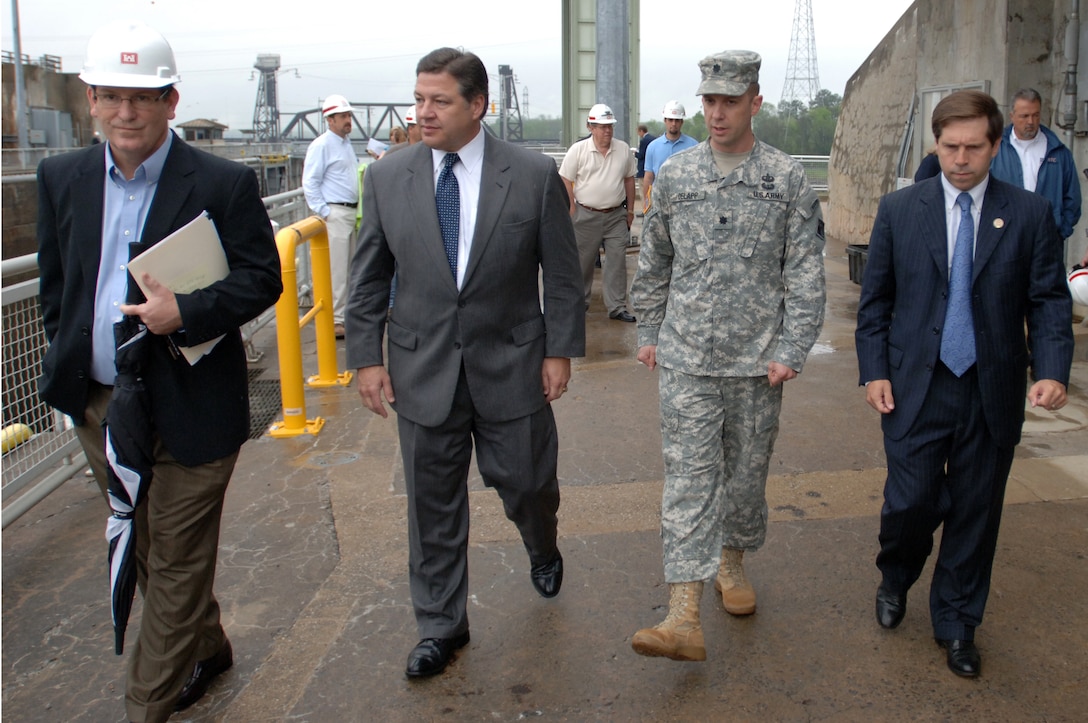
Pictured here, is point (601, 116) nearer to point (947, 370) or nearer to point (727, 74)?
point (727, 74)

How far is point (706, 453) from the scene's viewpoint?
3502 mm

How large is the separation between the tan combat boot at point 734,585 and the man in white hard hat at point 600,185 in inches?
205

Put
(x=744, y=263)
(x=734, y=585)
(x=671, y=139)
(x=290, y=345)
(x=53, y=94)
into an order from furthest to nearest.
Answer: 1. (x=53, y=94)
2. (x=671, y=139)
3. (x=290, y=345)
4. (x=734, y=585)
5. (x=744, y=263)

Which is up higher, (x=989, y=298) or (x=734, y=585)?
(x=989, y=298)

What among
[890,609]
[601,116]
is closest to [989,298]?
[890,609]

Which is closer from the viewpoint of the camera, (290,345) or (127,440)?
(127,440)

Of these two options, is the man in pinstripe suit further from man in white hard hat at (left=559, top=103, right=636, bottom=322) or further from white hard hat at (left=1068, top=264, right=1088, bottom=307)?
man in white hard hat at (left=559, top=103, right=636, bottom=322)

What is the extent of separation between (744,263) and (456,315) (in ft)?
3.17

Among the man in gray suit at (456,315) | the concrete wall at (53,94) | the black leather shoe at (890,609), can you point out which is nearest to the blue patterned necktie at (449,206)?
the man in gray suit at (456,315)

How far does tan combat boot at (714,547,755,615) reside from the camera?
3701 mm

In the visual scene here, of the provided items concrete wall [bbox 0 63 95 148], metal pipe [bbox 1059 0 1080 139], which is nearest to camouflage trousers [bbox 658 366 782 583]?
metal pipe [bbox 1059 0 1080 139]

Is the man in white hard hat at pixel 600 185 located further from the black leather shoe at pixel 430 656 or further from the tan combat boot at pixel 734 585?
the black leather shoe at pixel 430 656

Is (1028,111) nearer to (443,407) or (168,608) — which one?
(443,407)

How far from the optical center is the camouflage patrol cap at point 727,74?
3367 millimetres
